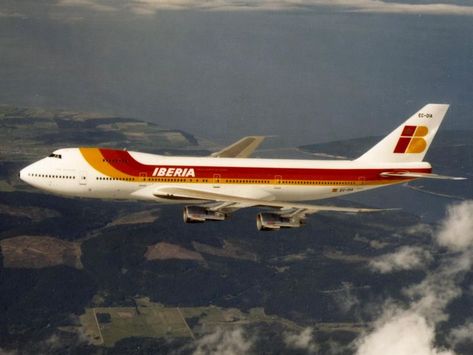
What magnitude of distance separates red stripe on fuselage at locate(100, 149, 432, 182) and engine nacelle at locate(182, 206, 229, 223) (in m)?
4.72

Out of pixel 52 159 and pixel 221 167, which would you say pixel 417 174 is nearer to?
pixel 221 167

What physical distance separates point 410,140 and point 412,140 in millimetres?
305

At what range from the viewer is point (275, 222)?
269 ft

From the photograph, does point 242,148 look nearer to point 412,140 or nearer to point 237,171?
point 237,171

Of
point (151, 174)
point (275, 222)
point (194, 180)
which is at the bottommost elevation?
point (275, 222)

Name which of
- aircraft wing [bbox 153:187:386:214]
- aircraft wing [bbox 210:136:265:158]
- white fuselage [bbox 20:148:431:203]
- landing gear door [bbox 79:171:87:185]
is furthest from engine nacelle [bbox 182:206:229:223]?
aircraft wing [bbox 210:136:265:158]

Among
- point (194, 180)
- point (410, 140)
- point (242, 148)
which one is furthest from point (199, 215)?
point (410, 140)

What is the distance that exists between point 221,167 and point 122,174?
12421 mm

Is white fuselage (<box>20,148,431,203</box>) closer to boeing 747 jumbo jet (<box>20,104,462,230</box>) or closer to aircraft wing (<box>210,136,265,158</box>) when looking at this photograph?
boeing 747 jumbo jet (<box>20,104,462,230</box>)

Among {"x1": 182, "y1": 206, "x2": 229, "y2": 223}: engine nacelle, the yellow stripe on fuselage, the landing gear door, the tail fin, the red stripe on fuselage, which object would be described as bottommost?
the landing gear door

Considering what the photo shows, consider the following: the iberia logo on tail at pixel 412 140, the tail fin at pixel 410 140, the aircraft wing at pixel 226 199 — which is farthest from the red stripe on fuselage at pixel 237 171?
the iberia logo on tail at pixel 412 140

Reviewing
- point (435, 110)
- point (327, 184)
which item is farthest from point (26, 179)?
point (435, 110)

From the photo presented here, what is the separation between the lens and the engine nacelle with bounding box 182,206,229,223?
79812mm

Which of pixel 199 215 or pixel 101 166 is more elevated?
pixel 101 166
